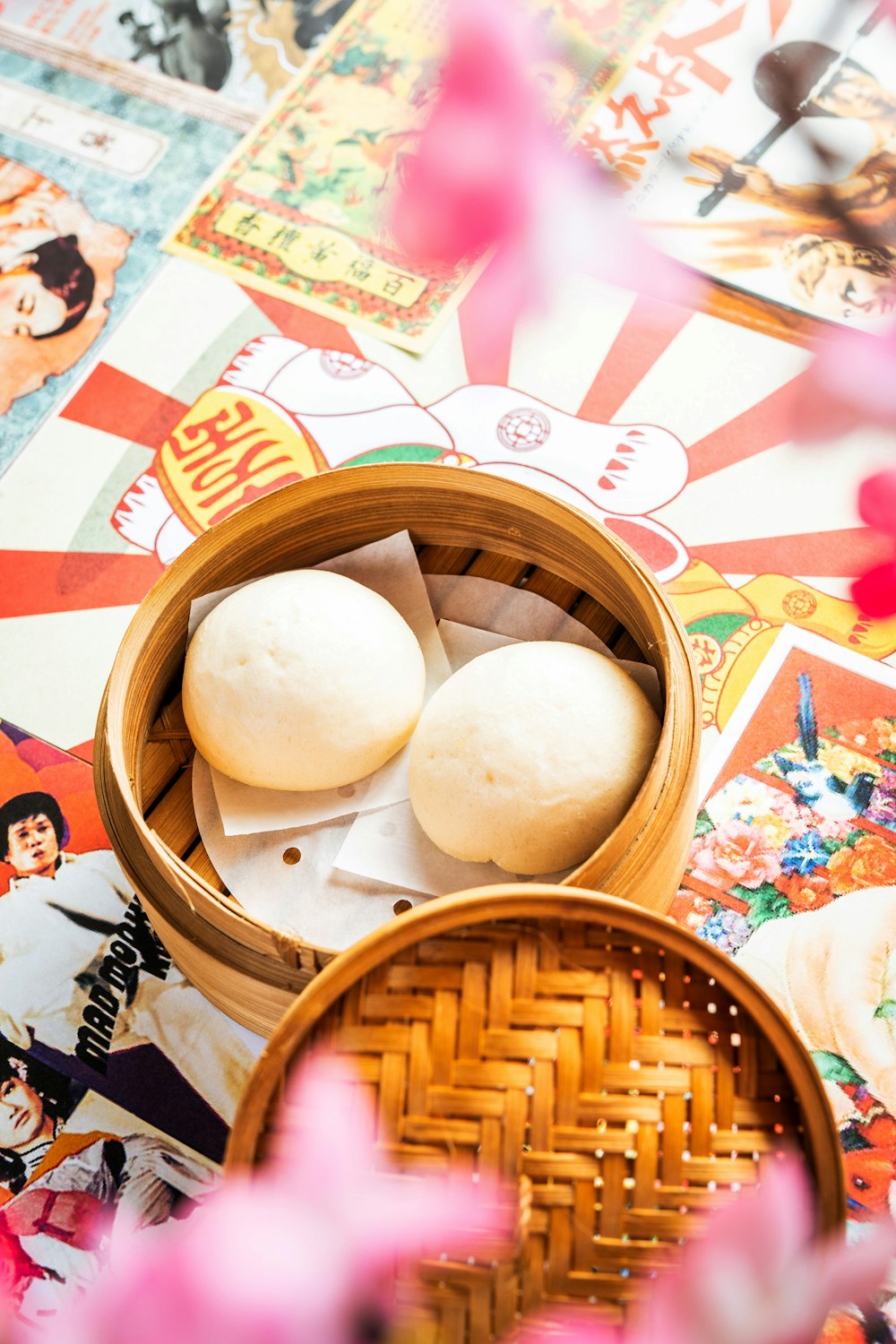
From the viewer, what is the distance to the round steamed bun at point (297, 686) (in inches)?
31.3

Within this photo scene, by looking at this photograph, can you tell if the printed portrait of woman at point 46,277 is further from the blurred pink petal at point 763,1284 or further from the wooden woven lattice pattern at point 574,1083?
the blurred pink petal at point 763,1284

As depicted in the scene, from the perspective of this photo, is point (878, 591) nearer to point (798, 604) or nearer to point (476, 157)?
point (476, 157)

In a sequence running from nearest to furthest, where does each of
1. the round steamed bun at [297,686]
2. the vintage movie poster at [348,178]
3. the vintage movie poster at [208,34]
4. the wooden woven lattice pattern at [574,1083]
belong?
the wooden woven lattice pattern at [574,1083] → the round steamed bun at [297,686] → the vintage movie poster at [348,178] → the vintage movie poster at [208,34]

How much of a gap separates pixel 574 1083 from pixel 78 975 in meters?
0.51

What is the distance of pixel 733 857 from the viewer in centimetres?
86

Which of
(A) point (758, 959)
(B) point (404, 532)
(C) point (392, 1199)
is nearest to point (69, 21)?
(B) point (404, 532)

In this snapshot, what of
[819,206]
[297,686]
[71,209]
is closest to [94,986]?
[297,686]

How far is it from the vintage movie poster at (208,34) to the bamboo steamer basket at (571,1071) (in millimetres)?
1156

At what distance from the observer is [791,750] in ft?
2.94

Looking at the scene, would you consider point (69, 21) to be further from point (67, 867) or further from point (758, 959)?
point (758, 959)

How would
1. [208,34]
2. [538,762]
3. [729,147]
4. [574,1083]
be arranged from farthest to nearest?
1. [208,34]
2. [729,147]
3. [538,762]
4. [574,1083]

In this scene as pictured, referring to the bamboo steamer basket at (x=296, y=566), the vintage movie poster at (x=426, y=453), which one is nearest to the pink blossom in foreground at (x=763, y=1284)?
the bamboo steamer basket at (x=296, y=566)

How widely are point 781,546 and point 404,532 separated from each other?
370 millimetres

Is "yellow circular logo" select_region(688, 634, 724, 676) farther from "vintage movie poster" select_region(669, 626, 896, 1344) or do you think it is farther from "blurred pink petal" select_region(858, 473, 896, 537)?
"blurred pink petal" select_region(858, 473, 896, 537)
